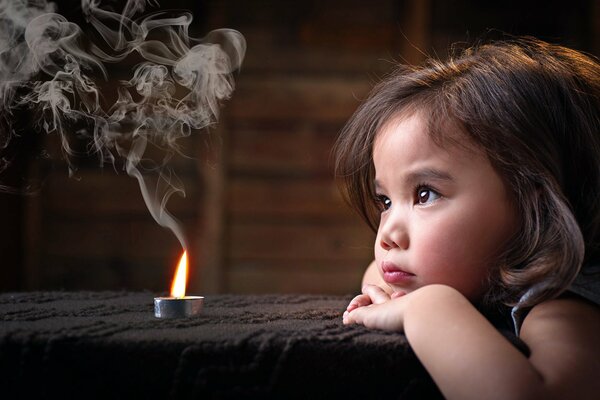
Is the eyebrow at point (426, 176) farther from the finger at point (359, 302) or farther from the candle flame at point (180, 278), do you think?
the candle flame at point (180, 278)

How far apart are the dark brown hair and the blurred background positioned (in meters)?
2.36

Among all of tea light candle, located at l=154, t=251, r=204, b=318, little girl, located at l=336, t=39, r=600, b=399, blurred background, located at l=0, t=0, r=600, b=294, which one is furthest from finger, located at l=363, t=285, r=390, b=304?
blurred background, located at l=0, t=0, r=600, b=294

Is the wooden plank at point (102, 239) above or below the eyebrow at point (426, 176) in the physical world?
below

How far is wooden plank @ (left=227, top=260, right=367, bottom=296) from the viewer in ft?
11.2

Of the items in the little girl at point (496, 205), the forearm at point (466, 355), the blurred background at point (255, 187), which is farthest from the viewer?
the blurred background at point (255, 187)

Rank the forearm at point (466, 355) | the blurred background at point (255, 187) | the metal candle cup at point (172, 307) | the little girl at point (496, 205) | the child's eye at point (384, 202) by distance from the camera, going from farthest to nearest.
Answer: the blurred background at point (255, 187) < the child's eye at point (384, 202) < the metal candle cup at point (172, 307) < the little girl at point (496, 205) < the forearm at point (466, 355)

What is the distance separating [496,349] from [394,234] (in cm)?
28

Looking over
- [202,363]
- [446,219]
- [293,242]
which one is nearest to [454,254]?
[446,219]

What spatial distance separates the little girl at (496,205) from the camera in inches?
31.3

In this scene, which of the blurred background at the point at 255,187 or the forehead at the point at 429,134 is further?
the blurred background at the point at 255,187

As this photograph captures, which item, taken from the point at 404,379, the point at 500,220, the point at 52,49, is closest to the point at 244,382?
the point at 404,379

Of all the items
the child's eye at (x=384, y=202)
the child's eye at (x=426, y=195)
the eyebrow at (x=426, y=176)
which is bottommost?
the child's eye at (x=384, y=202)

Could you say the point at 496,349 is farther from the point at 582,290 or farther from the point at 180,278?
the point at 180,278

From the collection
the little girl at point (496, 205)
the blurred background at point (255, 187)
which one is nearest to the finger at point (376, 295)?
the little girl at point (496, 205)
